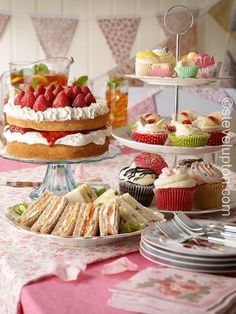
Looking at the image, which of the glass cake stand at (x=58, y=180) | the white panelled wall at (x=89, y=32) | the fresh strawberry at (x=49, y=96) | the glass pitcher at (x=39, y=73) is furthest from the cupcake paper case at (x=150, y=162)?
the white panelled wall at (x=89, y=32)

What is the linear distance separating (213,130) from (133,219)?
402mm

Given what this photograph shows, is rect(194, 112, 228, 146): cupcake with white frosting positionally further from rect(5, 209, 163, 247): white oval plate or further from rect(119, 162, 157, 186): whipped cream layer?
rect(5, 209, 163, 247): white oval plate

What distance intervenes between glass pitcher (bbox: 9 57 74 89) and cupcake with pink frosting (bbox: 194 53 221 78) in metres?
0.83

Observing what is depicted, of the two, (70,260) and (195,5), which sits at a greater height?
(195,5)

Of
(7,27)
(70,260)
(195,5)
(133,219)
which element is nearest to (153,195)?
(133,219)

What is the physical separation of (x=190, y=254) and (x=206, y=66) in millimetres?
752

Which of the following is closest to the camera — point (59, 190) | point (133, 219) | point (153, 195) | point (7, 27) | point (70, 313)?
point (70, 313)

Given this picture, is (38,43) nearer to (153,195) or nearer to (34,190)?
(34,190)

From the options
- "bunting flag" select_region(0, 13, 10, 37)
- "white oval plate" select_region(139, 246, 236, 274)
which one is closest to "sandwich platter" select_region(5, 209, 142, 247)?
"white oval plate" select_region(139, 246, 236, 274)

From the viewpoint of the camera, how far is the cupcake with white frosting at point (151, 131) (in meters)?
1.61

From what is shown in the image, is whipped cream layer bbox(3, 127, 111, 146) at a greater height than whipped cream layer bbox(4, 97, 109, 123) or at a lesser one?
lesser

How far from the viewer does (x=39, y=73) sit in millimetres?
2490

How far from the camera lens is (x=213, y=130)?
5.29 ft

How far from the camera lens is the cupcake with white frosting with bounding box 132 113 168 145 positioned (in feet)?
5.30
